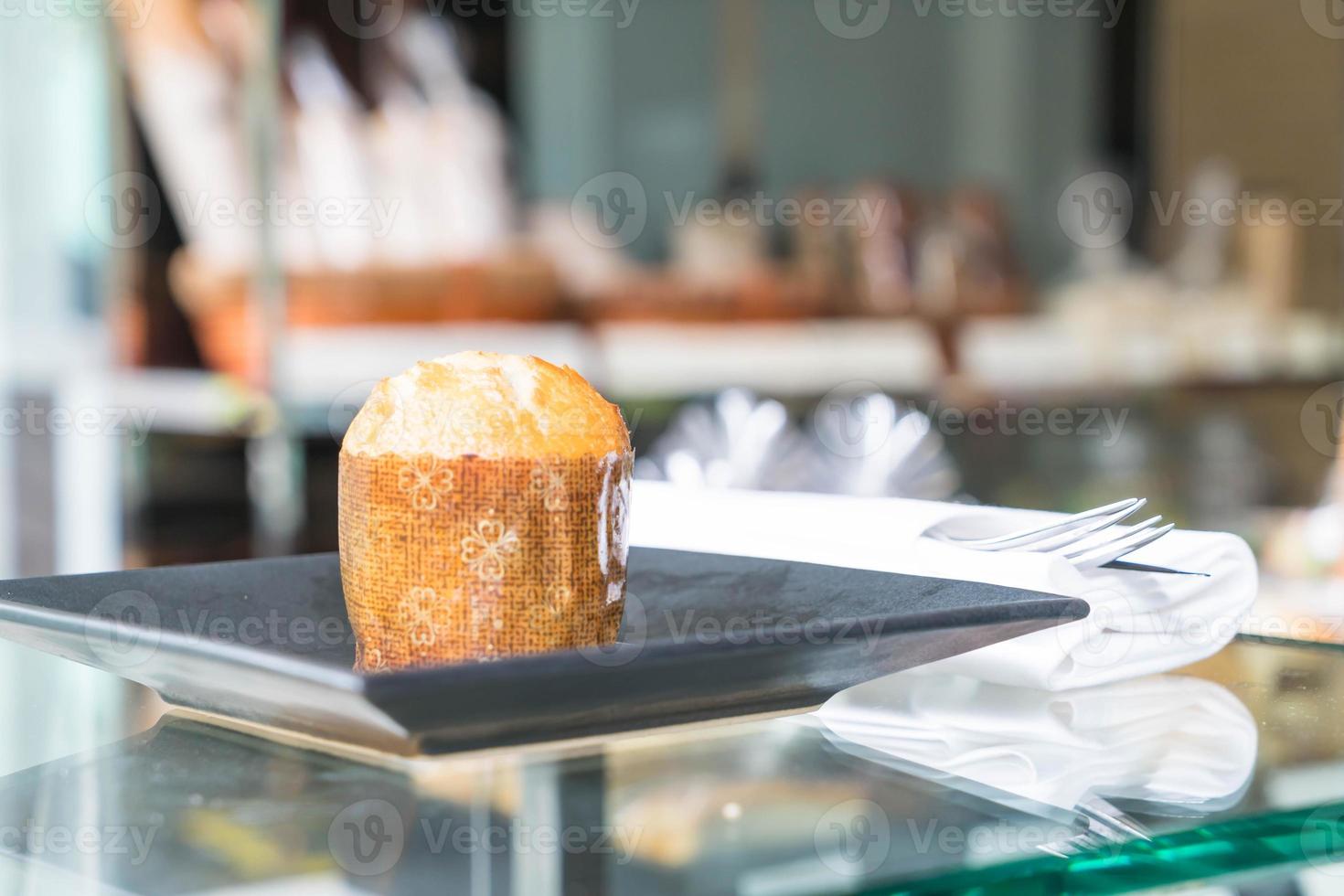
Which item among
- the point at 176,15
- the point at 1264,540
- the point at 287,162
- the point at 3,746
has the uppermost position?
the point at 176,15

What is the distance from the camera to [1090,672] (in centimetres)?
49

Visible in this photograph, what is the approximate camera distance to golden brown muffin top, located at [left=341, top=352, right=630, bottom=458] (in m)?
0.43

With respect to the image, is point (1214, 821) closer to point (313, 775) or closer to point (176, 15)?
point (313, 775)

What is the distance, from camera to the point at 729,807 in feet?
1.15

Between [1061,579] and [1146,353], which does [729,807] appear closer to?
[1061,579]

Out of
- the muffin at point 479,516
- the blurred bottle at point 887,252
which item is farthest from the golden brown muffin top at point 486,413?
the blurred bottle at point 887,252

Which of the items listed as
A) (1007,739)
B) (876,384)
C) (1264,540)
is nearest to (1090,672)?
(1007,739)

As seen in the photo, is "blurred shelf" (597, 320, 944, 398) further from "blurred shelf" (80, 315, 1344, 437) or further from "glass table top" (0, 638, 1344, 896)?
"glass table top" (0, 638, 1344, 896)

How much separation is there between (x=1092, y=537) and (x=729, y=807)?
7.5 inches

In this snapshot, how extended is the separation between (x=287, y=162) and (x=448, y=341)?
0.90 ft

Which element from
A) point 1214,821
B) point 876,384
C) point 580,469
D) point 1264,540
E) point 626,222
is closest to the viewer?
point 1214,821

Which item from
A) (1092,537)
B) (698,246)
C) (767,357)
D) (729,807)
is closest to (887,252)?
(698,246)

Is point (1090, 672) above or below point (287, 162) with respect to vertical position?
below

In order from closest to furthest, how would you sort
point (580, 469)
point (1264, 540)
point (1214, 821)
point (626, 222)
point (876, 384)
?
point (1214, 821) → point (580, 469) → point (1264, 540) → point (876, 384) → point (626, 222)
